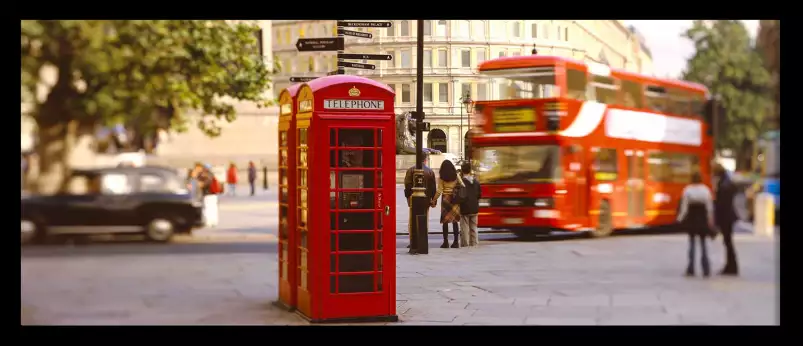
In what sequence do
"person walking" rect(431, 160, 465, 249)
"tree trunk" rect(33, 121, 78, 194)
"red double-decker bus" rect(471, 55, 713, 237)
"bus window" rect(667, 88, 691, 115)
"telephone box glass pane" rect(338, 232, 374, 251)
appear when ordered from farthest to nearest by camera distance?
1. "person walking" rect(431, 160, 465, 249)
2. "red double-decker bus" rect(471, 55, 713, 237)
3. "bus window" rect(667, 88, 691, 115)
4. "tree trunk" rect(33, 121, 78, 194)
5. "telephone box glass pane" rect(338, 232, 374, 251)

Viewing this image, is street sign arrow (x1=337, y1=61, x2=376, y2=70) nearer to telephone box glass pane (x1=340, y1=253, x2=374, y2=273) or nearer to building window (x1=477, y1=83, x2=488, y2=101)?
building window (x1=477, y1=83, x2=488, y2=101)

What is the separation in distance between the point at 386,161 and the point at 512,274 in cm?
272

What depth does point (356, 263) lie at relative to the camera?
341 inches

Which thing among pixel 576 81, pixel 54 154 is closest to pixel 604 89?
pixel 576 81

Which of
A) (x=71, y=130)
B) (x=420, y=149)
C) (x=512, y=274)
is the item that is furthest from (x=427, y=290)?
(x=71, y=130)

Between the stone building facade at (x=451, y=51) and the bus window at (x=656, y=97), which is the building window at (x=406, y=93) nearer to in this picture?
the stone building facade at (x=451, y=51)

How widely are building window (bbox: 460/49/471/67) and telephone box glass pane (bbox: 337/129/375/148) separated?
2356mm

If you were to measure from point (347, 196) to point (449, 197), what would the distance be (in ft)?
11.1

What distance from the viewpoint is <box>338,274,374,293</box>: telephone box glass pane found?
8.70 m

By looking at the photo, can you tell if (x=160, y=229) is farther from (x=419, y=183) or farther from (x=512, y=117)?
(x=512, y=117)

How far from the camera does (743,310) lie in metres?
9.35

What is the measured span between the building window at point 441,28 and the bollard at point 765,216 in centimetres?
344

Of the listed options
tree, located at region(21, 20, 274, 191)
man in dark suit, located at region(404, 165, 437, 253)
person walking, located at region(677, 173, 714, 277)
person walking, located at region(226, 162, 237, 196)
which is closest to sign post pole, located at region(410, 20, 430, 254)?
man in dark suit, located at region(404, 165, 437, 253)

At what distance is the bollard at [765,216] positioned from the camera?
30.5 ft
